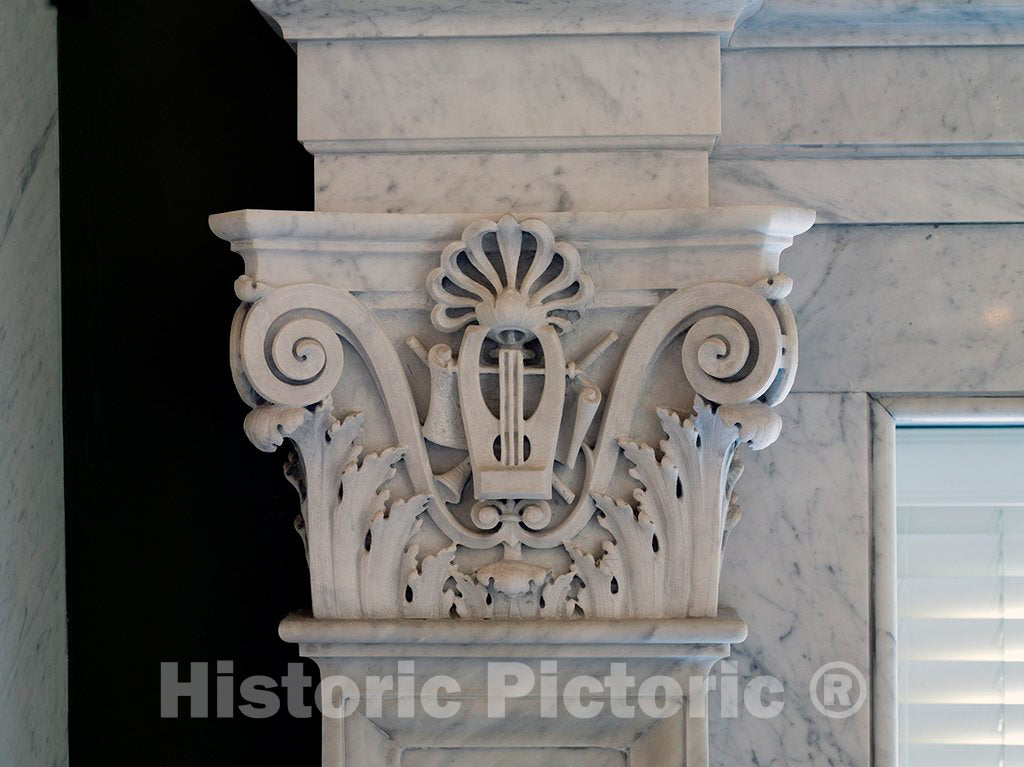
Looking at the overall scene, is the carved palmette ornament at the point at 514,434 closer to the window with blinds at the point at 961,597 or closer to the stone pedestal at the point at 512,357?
the stone pedestal at the point at 512,357

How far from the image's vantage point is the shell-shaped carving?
4.04ft

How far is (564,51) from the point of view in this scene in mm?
1285

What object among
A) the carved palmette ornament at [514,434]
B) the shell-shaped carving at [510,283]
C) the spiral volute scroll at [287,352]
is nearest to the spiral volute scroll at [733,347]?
the carved palmette ornament at [514,434]

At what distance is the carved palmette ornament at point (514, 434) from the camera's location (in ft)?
4.06

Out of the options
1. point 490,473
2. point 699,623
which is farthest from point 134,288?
point 699,623

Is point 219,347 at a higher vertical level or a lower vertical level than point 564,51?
lower

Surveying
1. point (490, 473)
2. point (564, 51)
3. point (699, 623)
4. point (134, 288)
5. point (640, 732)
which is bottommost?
point (640, 732)

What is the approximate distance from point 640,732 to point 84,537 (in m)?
0.83

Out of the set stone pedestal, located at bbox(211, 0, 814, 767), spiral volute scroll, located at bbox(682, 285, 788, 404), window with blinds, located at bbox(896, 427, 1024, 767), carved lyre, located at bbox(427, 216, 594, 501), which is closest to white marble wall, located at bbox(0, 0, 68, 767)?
stone pedestal, located at bbox(211, 0, 814, 767)

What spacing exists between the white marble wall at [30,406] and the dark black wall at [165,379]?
24 millimetres

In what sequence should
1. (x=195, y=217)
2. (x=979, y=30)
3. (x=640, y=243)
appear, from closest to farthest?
(x=640, y=243), (x=979, y=30), (x=195, y=217)

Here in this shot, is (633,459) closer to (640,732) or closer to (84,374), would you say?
(640,732)

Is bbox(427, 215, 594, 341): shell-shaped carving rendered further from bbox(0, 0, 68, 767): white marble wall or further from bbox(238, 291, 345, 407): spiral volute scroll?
bbox(0, 0, 68, 767): white marble wall

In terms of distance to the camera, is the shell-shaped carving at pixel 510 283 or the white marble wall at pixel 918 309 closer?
the shell-shaped carving at pixel 510 283
